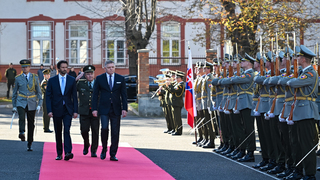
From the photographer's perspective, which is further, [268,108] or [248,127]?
[248,127]

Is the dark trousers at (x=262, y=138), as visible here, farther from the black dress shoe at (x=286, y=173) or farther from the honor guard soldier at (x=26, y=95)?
the honor guard soldier at (x=26, y=95)

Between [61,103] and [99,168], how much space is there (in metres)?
1.81

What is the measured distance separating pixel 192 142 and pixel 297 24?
1221 cm

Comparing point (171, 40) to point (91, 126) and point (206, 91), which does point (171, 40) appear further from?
point (91, 126)

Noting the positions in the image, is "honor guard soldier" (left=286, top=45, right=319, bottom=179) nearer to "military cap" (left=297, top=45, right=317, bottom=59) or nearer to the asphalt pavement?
"military cap" (left=297, top=45, right=317, bottom=59)

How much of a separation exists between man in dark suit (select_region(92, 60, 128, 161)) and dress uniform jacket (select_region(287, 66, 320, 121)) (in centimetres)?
359

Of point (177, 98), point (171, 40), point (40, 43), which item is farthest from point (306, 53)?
point (40, 43)

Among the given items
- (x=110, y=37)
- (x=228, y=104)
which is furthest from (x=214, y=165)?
(x=110, y=37)

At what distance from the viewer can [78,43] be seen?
38.1 metres

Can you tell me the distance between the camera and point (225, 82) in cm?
1177

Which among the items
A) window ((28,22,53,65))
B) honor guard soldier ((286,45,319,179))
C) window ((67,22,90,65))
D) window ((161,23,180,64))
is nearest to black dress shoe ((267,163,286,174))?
honor guard soldier ((286,45,319,179))

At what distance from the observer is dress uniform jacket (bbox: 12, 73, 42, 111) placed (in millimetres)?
13219

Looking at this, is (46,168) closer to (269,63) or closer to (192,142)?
(269,63)

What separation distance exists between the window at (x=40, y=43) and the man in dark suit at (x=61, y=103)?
1057 inches
